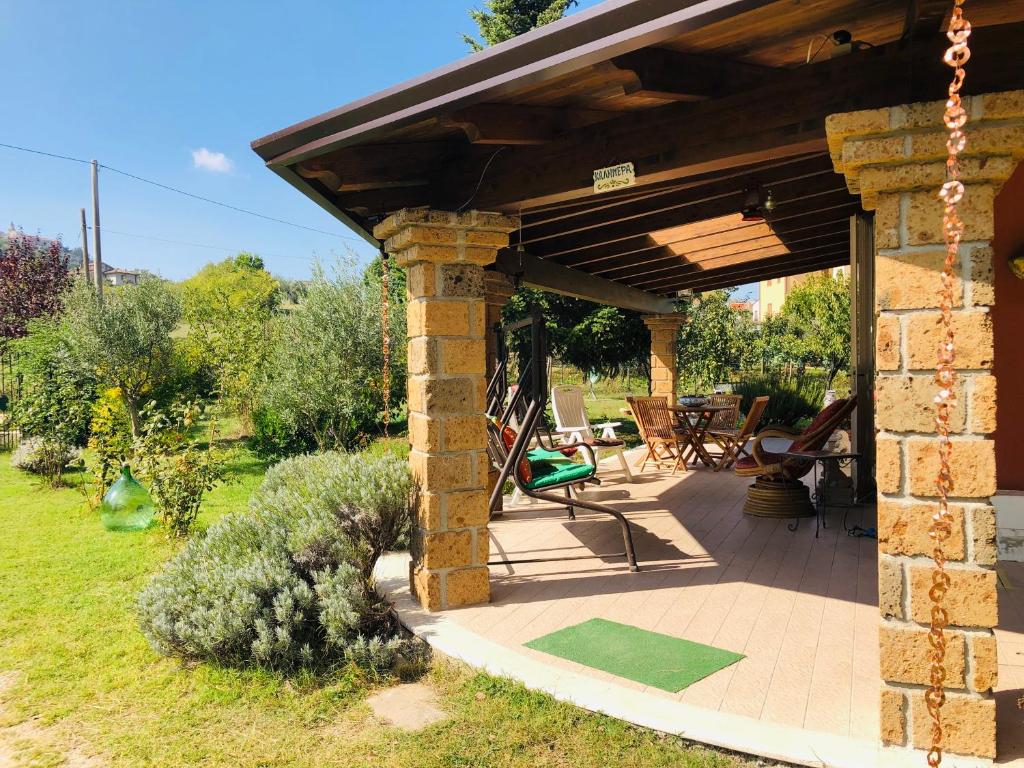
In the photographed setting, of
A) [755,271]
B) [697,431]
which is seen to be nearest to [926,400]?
[697,431]

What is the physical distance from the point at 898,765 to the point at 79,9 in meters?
31.8

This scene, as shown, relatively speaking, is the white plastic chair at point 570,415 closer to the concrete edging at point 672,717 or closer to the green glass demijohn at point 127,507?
the green glass demijohn at point 127,507

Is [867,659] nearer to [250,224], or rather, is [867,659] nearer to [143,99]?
[250,224]

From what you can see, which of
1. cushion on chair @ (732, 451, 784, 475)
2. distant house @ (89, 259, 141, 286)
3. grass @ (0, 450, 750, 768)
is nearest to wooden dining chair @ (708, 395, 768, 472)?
cushion on chair @ (732, 451, 784, 475)

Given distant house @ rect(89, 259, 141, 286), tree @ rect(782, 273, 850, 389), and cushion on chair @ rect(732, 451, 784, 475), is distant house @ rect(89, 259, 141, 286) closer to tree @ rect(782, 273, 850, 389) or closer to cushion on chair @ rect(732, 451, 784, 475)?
cushion on chair @ rect(732, 451, 784, 475)

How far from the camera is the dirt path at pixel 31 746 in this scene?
8.80ft

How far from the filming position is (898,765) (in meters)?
2.21

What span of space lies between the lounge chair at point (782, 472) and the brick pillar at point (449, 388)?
2.85m

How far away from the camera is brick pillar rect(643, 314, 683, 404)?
11.0m

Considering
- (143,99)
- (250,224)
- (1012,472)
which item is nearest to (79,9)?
(250,224)

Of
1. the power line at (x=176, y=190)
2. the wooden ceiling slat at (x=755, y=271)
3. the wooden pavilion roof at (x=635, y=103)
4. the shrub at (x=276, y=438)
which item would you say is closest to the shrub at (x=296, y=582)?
the wooden pavilion roof at (x=635, y=103)

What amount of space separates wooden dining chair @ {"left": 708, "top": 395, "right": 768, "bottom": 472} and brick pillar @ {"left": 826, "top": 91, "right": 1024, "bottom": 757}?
5757 mm

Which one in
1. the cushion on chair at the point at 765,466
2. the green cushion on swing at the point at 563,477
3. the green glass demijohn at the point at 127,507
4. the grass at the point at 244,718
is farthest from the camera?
the green glass demijohn at the point at 127,507

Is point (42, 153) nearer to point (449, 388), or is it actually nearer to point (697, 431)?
point (697, 431)
